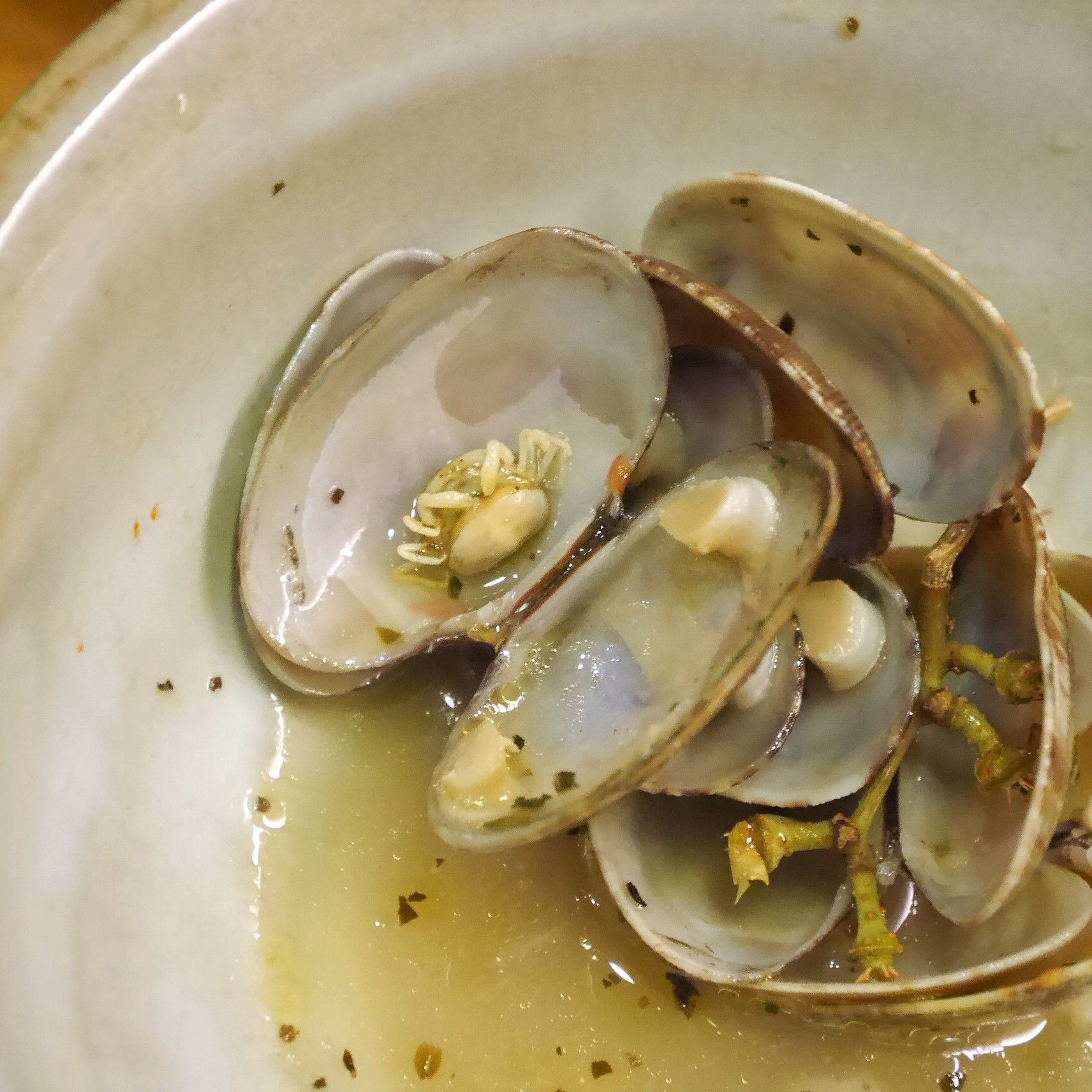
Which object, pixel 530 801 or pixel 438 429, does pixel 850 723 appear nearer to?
pixel 530 801

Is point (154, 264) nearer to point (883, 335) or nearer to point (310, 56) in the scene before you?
point (310, 56)

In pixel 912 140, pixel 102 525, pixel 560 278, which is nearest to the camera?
pixel 102 525

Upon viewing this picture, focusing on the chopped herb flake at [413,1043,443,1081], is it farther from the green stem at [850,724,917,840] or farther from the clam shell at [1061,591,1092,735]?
the clam shell at [1061,591,1092,735]

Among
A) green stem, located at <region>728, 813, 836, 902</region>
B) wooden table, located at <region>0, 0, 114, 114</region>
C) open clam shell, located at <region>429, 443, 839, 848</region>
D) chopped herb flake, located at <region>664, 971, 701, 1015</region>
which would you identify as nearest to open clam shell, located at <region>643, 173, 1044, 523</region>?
open clam shell, located at <region>429, 443, 839, 848</region>

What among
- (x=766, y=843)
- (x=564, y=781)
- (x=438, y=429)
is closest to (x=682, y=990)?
(x=766, y=843)

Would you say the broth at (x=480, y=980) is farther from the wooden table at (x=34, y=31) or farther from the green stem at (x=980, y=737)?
the wooden table at (x=34, y=31)

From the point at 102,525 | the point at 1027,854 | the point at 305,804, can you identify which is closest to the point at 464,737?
the point at 305,804
